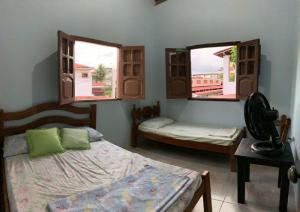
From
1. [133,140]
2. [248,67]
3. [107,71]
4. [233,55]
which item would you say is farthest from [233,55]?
[133,140]

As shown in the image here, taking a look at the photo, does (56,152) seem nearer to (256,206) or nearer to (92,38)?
(92,38)

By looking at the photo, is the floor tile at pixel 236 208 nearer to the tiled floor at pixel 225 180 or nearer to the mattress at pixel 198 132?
the tiled floor at pixel 225 180

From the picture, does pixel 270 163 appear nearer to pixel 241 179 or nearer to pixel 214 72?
pixel 241 179

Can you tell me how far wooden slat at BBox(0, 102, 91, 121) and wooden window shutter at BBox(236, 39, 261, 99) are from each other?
2.62 m

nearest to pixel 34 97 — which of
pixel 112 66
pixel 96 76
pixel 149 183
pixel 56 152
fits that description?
pixel 56 152

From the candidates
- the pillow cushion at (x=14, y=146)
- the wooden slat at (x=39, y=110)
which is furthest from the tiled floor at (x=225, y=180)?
the pillow cushion at (x=14, y=146)

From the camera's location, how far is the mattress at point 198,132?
3455 millimetres

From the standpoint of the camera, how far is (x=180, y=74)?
4.59 m

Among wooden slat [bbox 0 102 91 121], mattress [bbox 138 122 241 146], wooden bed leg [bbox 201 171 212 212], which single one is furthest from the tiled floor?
wooden slat [bbox 0 102 91 121]

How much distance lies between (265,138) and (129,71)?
272 centimetres

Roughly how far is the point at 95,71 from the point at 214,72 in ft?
7.80

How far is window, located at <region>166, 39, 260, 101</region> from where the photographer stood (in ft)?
14.2

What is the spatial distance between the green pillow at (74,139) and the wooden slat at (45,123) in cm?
30

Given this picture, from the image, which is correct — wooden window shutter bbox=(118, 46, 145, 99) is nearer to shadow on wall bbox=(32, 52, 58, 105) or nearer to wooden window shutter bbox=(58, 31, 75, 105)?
wooden window shutter bbox=(58, 31, 75, 105)
